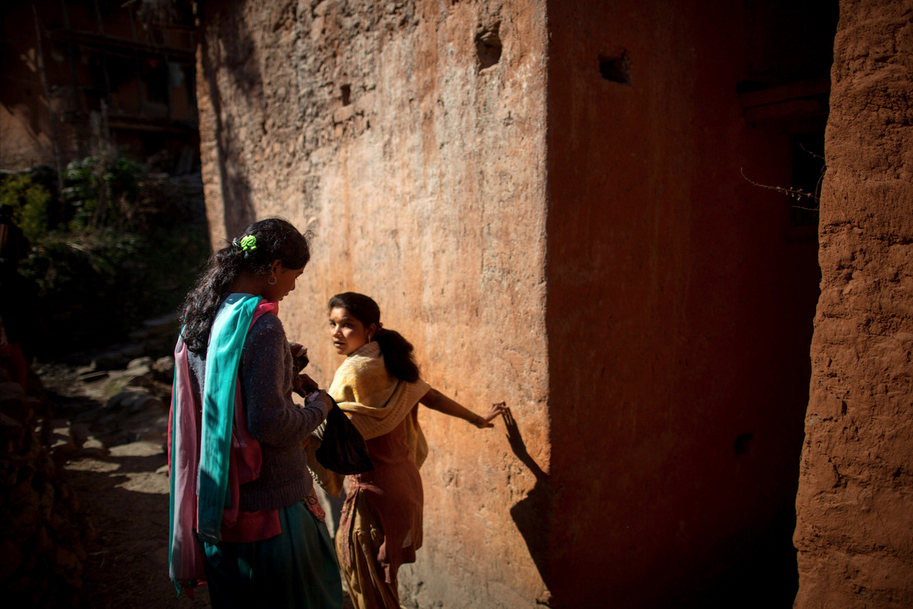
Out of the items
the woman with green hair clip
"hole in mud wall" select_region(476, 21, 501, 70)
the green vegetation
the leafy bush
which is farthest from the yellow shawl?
the leafy bush

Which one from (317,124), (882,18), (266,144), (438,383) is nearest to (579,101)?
(882,18)

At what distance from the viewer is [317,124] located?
150 inches

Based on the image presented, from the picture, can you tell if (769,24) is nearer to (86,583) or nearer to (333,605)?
(333,605)

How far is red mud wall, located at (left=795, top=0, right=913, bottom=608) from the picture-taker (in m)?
1.66

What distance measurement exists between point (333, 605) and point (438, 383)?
48.2 inches

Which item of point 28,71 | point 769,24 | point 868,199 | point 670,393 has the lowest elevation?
point 670,393

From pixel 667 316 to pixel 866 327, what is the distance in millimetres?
1134

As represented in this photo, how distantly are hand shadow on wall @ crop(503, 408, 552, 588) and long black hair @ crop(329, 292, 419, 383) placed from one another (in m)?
0.51

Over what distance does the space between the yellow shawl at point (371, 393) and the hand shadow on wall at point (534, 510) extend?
18.6 inches

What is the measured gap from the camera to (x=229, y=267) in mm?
1811

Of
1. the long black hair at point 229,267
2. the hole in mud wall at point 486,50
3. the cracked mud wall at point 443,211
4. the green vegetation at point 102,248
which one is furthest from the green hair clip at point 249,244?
the green vegetation at point 102,248

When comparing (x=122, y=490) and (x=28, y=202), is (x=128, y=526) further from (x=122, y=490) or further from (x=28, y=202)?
(x=28, y=202)

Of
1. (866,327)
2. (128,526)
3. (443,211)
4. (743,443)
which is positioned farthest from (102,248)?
(866,327)

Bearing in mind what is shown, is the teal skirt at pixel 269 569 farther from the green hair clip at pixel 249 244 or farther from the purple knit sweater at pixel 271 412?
the green hair clip at pixel 249 244
